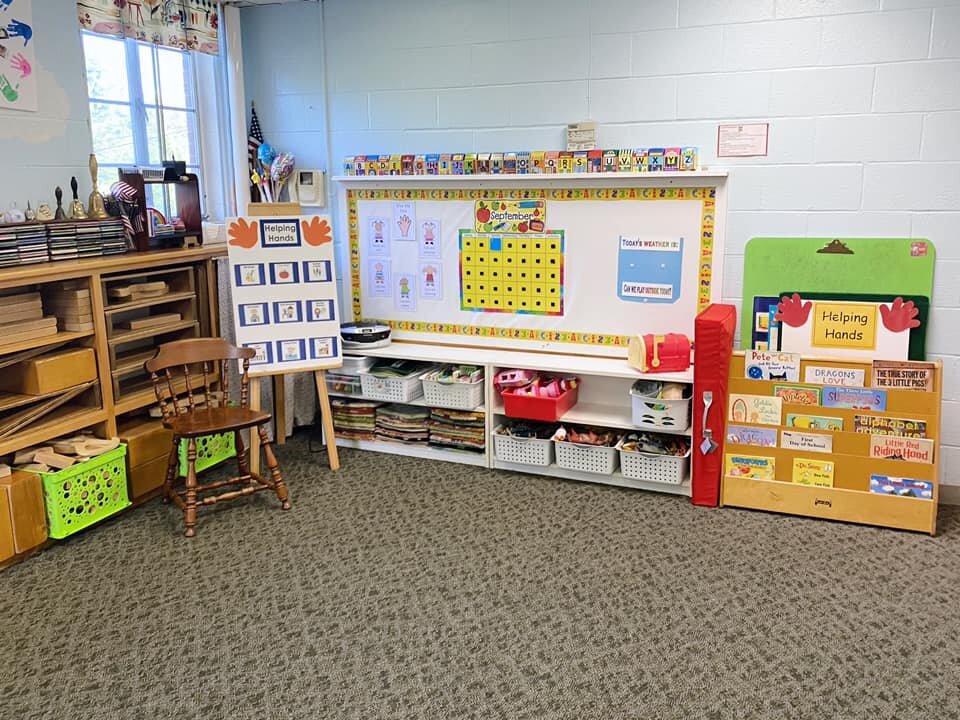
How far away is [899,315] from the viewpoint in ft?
11.8

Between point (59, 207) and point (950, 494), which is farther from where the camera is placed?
point (950, 494)

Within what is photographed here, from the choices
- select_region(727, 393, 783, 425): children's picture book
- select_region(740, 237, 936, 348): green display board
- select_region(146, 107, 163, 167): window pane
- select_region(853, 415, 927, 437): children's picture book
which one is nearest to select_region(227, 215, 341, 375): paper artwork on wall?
select_region(146, 107, 163, 167): window pane

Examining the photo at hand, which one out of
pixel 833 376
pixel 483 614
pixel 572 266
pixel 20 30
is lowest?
pixel 483 614

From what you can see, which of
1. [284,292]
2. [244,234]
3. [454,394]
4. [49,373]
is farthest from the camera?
[454,394]

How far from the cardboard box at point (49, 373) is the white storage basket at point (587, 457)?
2.08 meters

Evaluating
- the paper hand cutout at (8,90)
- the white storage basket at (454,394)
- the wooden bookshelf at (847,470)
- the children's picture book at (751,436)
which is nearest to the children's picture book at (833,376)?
the wooden bookshelf at (847,470)

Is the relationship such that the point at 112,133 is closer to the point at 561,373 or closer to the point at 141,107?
the point at 141,107

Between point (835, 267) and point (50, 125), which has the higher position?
point (50, 125)

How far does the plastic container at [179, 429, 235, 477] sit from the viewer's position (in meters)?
3.96

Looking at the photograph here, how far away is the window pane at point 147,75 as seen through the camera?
415cm

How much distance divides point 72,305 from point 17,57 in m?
1.04

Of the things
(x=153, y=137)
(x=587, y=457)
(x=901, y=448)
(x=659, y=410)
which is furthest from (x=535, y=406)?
(x=153, y=137)

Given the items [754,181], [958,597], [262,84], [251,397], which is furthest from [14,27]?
[958,597]

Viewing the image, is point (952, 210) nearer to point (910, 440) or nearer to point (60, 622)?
point (910, 440)
